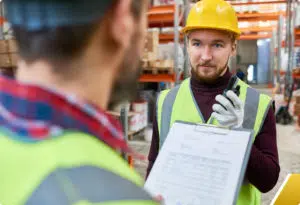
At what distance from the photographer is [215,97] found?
1957 millimetres

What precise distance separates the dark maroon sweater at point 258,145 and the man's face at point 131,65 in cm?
114

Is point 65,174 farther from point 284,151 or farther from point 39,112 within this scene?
point 284,151

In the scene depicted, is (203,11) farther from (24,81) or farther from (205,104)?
(24,81)

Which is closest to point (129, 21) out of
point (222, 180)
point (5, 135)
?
point (5, 135)

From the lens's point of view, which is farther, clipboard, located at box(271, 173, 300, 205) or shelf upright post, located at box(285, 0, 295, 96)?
shelf upright post, located at box(285, 0, 295, 96)

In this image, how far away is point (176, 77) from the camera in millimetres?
6098

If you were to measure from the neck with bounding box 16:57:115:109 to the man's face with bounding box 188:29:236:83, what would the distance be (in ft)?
4.55

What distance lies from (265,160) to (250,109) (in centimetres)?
27

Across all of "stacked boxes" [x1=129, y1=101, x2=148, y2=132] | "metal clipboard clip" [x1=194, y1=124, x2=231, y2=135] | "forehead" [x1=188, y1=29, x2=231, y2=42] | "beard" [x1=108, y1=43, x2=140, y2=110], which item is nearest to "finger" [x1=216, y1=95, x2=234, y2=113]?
"metal clipboard clip" [x1=194, y1=124, x2=231, y2=135]

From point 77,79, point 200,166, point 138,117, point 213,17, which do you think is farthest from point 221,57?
point 138,117

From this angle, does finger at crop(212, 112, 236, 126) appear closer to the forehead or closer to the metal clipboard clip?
the metal clipboard clip

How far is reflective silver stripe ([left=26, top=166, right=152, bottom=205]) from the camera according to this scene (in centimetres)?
50

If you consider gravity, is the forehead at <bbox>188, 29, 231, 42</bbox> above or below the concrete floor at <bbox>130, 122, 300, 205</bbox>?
above

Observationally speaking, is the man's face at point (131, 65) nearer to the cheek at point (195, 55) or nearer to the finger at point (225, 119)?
the finger at point (225, 119)
